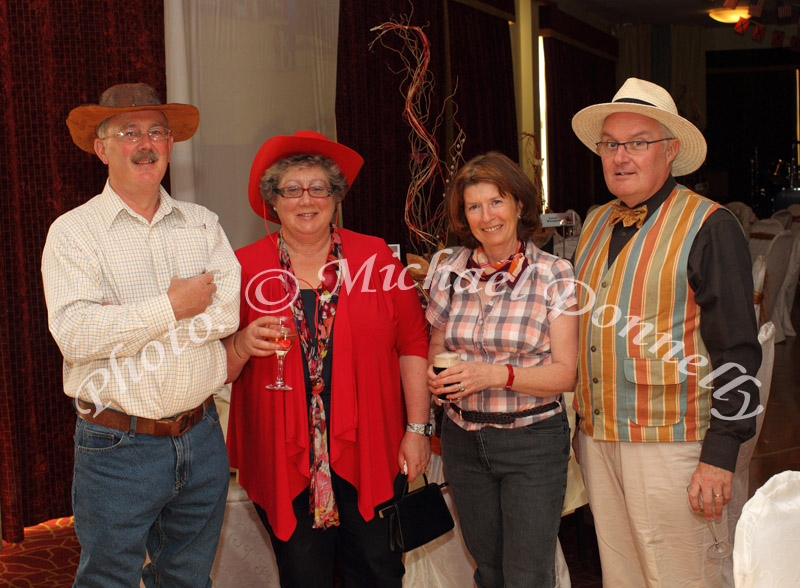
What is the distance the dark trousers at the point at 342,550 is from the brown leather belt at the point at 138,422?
43 cm

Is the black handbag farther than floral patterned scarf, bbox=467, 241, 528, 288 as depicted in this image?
Yes

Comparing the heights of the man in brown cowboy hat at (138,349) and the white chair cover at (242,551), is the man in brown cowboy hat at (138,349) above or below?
above

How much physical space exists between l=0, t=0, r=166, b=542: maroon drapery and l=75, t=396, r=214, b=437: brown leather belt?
74.9 inches

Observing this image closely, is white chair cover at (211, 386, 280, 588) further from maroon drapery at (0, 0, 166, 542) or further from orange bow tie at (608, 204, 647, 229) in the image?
orange bow tie at (608, 204, 647, 229)

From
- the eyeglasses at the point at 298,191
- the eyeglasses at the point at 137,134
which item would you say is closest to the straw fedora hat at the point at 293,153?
the eyeglasses at the point at 298,191

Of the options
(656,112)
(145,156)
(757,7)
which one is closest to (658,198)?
(656,112)

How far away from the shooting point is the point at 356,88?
6020mm

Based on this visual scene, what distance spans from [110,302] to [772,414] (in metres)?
4.76

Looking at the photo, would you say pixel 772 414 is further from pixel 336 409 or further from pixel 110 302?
pixel 110 302

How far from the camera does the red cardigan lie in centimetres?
206

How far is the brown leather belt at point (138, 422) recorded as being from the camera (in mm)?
1802

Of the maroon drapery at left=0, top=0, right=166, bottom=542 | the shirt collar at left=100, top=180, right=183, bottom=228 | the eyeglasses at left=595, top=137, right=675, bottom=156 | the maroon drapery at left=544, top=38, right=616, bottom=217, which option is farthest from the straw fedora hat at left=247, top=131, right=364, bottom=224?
the maroon drapery at left=544, top=38, right=616, bottom=217

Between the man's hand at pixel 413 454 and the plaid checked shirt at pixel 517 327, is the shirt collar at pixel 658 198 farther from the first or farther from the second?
the man's hand at pixel 413 454

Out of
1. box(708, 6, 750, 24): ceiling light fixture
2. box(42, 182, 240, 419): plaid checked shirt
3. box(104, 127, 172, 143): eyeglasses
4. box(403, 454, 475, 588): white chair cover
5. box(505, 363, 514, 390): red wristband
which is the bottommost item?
box(403, 454, 475, 588): white chair cover
